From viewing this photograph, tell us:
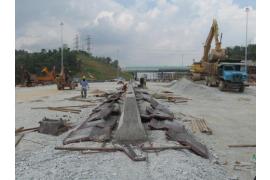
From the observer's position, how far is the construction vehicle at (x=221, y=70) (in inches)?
1093

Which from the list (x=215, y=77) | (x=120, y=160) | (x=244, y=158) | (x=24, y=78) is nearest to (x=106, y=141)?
(x=120, y=160)

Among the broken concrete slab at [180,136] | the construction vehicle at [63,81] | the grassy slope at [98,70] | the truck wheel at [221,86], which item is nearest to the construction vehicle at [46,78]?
the construction vehicle at [63,81]

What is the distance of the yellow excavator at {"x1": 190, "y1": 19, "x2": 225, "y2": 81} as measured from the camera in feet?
105

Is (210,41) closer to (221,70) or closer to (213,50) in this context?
(213,50)

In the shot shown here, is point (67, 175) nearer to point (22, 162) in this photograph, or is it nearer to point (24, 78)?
point (22, 162)

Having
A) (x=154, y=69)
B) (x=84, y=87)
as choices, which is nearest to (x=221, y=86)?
(x=84, y=87)

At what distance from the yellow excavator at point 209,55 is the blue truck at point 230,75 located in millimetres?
1397

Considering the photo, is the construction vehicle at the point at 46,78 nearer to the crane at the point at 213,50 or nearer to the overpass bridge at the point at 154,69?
the crane at the point at 213,50

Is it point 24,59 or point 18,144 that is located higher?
point 24,59

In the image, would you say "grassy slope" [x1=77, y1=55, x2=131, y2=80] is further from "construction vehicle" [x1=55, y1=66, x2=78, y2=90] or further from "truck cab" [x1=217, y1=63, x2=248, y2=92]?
"truck cab" [x1=217, y1=63, x2=248, y2=92]

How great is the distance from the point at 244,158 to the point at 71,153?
4.17 m

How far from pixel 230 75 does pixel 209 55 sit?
7.28 metres

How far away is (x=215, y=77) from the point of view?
3117 centimetres

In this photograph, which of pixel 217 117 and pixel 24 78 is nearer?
pixel 217 117
